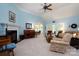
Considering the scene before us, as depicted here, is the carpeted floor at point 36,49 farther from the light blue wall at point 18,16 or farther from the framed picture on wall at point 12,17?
the framed picture on wall at point 12,17

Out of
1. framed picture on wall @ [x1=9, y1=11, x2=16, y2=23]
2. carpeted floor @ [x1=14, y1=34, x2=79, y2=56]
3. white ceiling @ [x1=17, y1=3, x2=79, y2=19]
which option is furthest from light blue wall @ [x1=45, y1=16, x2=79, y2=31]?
framed picture on wall @ [x1=9, y1=11, x2=16, y2=23]

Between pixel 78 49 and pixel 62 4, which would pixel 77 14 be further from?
pixel 78 49

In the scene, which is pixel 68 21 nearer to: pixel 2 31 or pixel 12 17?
pixel 12 17

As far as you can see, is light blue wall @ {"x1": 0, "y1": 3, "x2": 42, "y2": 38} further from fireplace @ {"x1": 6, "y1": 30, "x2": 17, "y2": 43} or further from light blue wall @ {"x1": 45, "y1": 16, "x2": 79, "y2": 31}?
light blue wall @ {"x1": 45, "y1": 16, "x2": 79, "y2": 31}

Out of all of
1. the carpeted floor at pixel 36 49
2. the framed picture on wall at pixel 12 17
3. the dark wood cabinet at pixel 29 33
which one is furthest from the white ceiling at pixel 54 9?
the carpeted floor at pixel 36 49

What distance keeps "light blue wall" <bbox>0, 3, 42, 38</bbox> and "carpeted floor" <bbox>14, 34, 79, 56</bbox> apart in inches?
11.9

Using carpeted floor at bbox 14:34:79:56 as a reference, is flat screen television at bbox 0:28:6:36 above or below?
above

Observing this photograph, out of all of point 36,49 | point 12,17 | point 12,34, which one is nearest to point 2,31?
point 12,34

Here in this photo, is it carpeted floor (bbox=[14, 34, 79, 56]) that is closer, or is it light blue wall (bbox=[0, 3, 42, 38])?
light blue wall (bbox=[0, 3, 42, 38])

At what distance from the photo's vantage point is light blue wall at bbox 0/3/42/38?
2.10m

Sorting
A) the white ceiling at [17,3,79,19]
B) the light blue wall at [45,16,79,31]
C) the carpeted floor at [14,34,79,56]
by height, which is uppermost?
the white ceiling at [17,3,79,19]

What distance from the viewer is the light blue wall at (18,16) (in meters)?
2.10

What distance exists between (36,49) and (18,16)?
0.83 m

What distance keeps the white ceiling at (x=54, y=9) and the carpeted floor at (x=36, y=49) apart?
526mm
